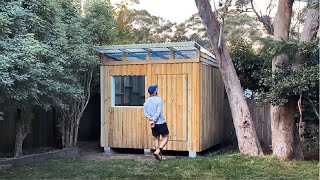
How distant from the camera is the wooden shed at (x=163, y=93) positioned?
31.7 ft

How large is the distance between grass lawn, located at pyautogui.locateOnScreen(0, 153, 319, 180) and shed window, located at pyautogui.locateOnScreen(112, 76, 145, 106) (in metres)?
2.00

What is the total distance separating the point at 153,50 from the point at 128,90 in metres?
1.23

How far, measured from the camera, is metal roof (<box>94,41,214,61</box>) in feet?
31.2

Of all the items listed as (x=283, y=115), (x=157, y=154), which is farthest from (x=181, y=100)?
(x=283, y=115)

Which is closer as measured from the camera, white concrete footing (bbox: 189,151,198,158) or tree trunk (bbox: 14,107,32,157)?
tree trunk (bbox: 14,107,32,157)

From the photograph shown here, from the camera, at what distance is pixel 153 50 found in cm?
1003

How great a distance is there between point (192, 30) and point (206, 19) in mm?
20978

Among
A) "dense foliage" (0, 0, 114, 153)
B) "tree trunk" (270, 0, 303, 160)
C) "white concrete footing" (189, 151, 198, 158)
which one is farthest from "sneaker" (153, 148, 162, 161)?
"tree trunk" (270, 0, 303, 160)

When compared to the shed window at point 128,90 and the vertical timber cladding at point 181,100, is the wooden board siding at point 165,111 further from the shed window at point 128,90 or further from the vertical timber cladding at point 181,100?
the shed window at point 128,90

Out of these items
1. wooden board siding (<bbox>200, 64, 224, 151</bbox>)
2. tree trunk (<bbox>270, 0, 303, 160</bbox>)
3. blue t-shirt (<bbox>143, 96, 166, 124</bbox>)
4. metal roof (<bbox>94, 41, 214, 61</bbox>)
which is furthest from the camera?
wooden board siding (<bbox>200, 64, 224, 151</bbox>)

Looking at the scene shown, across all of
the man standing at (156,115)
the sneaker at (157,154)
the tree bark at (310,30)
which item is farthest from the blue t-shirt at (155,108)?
the tree bark at (310,30)

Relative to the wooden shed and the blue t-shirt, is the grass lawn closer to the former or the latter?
the blue t-shirt

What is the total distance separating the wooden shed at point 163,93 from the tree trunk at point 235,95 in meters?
0.54

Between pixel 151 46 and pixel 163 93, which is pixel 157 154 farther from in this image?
pixel 151 46
